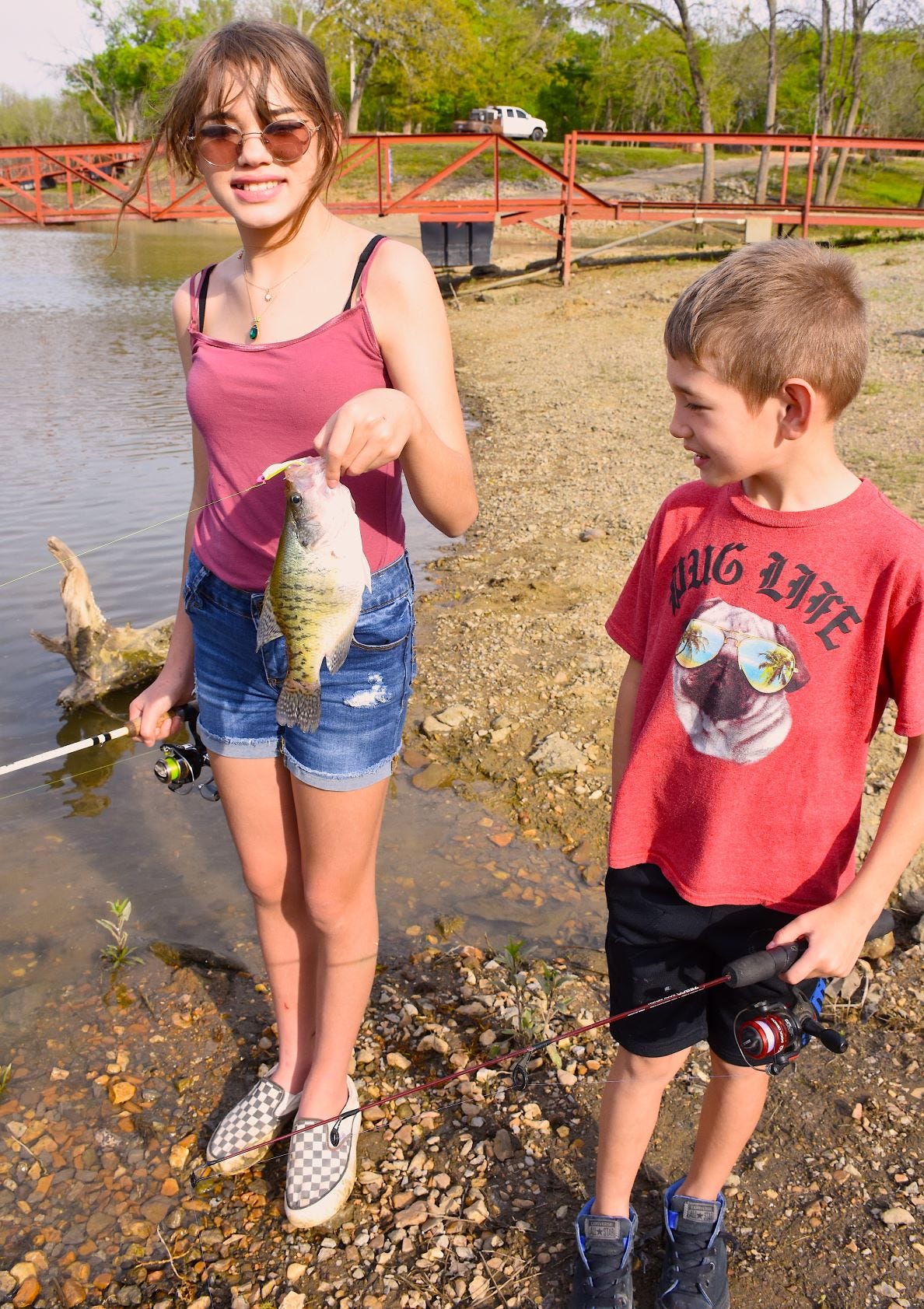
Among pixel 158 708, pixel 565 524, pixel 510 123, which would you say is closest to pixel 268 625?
pixel 158 708

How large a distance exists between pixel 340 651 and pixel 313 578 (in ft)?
0.61

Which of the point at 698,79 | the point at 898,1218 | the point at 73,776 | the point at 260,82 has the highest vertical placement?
the point at 698,79

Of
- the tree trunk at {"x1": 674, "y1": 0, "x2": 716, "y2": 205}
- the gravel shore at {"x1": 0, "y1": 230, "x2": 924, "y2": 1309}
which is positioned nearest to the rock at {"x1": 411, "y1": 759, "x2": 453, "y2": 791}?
the gravel shore at {"x1": 0, "y1": 230, "x2": 924, "y2": 1309}

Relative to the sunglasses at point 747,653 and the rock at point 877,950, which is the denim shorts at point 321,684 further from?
the rock at point 877,950

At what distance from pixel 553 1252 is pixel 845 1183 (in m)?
0.79

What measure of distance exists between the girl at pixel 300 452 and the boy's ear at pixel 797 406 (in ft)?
2.11

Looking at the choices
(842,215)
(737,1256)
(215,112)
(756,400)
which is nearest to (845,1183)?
(737,1256)

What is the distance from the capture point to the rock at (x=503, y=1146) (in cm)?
288

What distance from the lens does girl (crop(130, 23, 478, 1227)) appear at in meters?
2.15

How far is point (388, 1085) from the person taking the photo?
3184 millimetres

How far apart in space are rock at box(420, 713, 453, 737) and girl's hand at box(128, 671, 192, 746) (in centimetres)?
251

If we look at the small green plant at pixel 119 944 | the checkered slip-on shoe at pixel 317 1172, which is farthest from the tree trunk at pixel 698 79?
the checkered slip-on shoe at pixel 317 1172

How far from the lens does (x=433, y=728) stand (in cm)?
525

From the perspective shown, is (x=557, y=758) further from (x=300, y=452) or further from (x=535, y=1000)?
(x=300, y=452)
